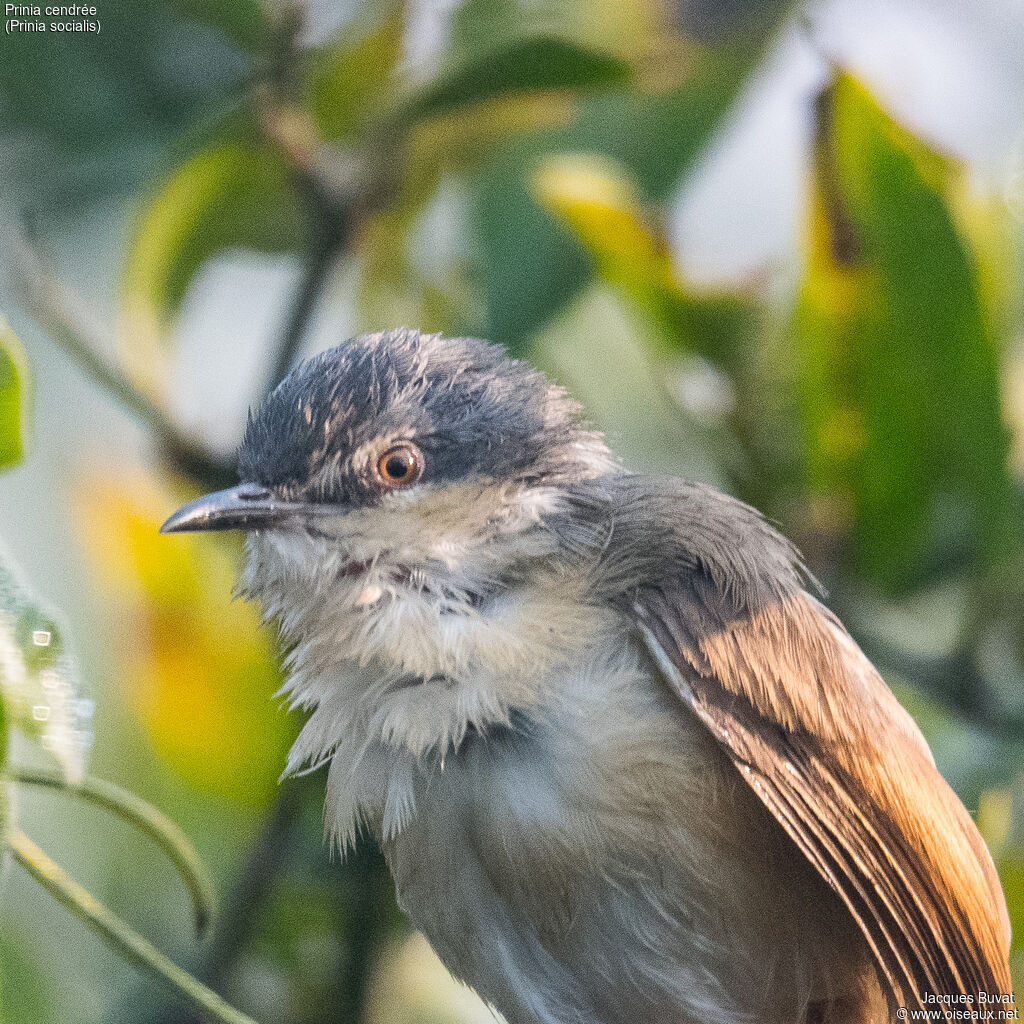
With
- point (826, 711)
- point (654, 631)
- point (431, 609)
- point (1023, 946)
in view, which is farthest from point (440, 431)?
point (1023, 946)

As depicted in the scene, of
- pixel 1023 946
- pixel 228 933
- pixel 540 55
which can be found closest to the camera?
pixel 1023 946

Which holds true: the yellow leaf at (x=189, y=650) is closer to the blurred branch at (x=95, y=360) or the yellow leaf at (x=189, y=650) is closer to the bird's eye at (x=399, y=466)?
the blurred branch at (x=95, y=360)

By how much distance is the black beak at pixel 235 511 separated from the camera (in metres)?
1.37

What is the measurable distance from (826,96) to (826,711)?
99cm

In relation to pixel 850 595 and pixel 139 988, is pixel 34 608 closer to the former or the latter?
pixel 139 988

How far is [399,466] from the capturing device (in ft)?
4.80

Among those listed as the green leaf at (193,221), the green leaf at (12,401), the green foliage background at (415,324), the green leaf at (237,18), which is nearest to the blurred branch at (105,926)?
the green leaf at (12,401)

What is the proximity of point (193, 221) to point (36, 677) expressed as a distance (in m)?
1.38

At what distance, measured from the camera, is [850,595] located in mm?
2049

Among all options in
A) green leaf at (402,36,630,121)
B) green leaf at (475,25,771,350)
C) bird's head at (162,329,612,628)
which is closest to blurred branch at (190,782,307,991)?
bird's head at (162,329,612,628)

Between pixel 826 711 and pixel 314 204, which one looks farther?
pixel 314 204

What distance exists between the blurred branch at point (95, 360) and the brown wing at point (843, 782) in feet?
3.34

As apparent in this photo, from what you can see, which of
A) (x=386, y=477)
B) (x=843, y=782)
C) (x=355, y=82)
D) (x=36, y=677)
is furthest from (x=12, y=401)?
(x=355, y=82)

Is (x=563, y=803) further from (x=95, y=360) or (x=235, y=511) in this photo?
(x=95, y=360)
